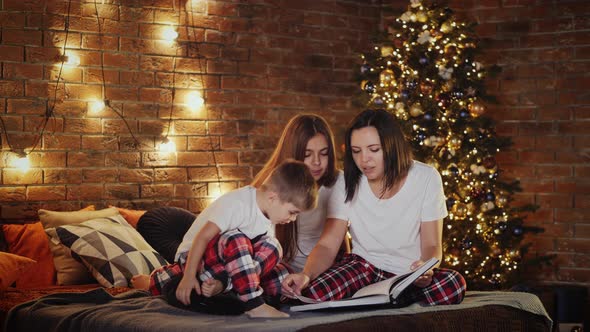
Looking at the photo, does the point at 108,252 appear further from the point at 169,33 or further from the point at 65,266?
the point at 169,33

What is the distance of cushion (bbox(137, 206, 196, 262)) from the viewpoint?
4.04m

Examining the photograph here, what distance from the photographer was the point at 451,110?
4.76 m

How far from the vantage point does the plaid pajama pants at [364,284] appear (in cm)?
302

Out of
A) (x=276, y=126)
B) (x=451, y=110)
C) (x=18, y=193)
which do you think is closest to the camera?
(x=18, y=193)

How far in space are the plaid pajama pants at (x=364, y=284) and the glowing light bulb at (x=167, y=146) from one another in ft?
5.42

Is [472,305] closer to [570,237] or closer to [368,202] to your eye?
[368,202]

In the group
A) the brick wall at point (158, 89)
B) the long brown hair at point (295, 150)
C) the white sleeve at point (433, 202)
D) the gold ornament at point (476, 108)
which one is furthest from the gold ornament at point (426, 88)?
the white sleeve at point (433, 202)

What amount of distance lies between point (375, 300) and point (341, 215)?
25.1 inches

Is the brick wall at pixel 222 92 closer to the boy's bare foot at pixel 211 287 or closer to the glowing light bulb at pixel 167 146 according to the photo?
the glowing light bulb at pixel 167 146

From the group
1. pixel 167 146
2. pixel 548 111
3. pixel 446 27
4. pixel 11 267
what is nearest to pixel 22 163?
pixel 11 267

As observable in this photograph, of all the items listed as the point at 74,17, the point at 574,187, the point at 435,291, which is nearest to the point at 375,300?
the point at 435,291

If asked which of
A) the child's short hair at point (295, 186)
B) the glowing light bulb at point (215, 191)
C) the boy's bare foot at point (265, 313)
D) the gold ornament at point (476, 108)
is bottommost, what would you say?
the boy's bare foot at point (265, 313)

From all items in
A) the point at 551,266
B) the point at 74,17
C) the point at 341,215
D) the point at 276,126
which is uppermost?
Answer: the point at 74,17

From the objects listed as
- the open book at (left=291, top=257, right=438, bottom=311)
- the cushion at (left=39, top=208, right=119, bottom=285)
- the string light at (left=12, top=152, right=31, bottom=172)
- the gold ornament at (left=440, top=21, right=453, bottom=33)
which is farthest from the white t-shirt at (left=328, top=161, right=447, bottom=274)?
the string light at (left=12, top=152, right=31, bottom=172)
